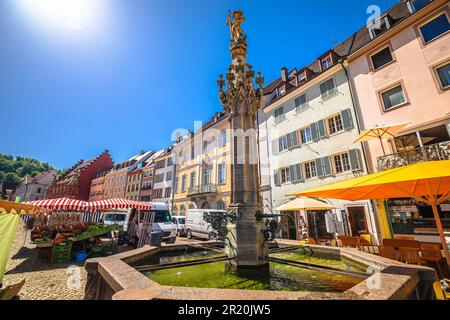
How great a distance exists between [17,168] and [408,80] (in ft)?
423

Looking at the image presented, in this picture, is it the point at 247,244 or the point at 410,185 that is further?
the point at 247,244

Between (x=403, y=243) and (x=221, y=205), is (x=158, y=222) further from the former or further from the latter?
(x=403, y=243)

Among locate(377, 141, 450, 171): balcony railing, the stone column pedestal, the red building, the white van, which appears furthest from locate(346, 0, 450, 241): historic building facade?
the red building

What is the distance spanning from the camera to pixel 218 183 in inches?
1012

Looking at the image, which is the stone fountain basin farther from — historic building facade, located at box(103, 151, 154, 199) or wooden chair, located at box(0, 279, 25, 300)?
A: historic building facade, located at box(103, 151, 154, 199)

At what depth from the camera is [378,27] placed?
52.1 ft

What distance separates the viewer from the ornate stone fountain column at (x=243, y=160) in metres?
5.30

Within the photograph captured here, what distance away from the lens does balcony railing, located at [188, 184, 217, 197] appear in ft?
84.1

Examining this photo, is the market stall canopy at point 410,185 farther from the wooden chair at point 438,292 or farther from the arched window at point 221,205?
the arched window at point 221,205

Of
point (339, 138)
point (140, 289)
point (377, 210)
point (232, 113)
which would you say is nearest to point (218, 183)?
point (339, 138)

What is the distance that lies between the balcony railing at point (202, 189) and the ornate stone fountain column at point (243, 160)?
19.2 metres

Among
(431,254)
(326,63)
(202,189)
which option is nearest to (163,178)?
(202,189)
